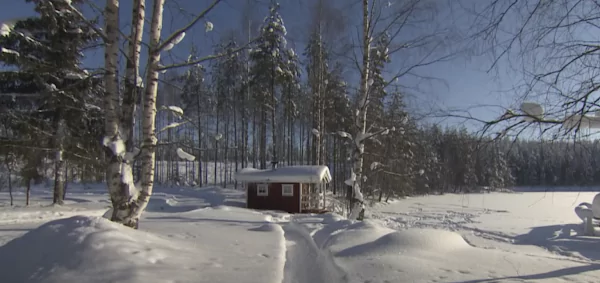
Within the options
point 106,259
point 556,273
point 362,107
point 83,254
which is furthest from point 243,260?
point 362,107

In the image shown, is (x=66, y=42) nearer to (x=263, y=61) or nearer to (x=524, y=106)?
(x=263, y=61)

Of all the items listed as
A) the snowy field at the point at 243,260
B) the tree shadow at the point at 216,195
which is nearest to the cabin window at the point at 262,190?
the tree shadow at the point at 216,195

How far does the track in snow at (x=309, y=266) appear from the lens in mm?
4117

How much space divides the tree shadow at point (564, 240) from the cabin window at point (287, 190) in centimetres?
1109

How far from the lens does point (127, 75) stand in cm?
511

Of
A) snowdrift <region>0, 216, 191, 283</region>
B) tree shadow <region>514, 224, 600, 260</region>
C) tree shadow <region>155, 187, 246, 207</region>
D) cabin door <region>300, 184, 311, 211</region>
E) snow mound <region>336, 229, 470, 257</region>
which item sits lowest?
tree shadow <region>514, 224, 600, 260</region>

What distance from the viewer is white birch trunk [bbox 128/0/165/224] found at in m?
5.04

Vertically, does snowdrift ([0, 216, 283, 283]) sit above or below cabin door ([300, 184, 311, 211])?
above

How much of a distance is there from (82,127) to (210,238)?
13.4m

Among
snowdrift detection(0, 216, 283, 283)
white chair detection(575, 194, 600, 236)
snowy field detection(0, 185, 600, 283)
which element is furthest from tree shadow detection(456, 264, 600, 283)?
white chair detection(575, 194, 600, 236)

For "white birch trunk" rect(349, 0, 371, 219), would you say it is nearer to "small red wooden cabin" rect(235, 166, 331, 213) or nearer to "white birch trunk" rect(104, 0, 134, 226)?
"white birch trunk" rect(104, 0, 134, 226)

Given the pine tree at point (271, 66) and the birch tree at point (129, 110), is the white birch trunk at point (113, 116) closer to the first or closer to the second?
the birch tree at point (129, 110)

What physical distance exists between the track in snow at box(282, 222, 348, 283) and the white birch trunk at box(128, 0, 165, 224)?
2228 mm

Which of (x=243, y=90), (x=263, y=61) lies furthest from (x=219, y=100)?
(x=263, y=61)
